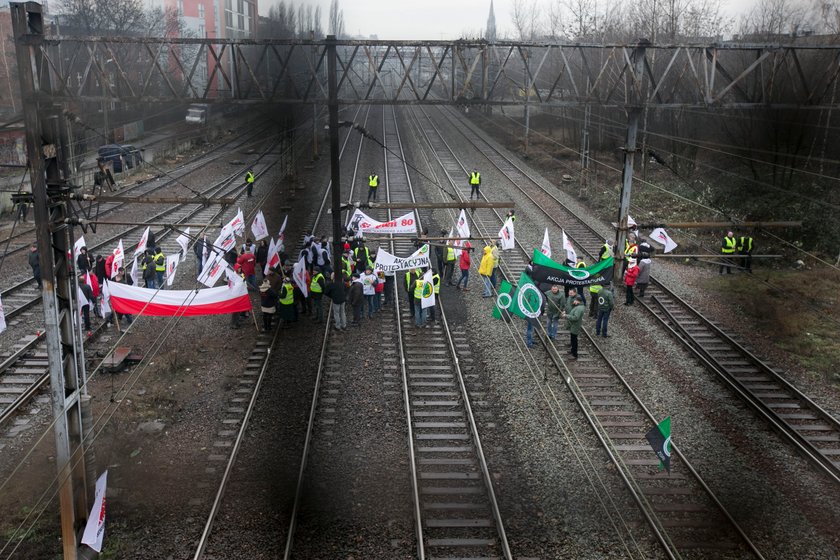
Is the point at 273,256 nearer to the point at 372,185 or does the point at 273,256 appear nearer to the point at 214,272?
the point at 214,272

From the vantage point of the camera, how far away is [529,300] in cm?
1594

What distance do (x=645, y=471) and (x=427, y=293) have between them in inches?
289

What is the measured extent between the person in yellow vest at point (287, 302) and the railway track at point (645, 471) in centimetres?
595

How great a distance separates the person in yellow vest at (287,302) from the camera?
59.8 ft

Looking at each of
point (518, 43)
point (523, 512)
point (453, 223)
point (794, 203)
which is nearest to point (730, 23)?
point (794, 203)

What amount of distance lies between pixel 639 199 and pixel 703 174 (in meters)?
3.03

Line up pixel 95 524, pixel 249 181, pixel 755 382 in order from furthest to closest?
1. pixel 249 181
2. pixel 755 382
3. pixel 95 524

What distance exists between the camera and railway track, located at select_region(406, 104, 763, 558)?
10.6 metres

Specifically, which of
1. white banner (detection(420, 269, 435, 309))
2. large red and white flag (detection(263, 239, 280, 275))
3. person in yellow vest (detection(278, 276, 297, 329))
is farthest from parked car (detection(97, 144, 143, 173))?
white banner (detection(420, 269, 435, 309))

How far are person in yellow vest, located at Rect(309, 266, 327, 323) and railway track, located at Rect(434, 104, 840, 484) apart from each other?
8269mm

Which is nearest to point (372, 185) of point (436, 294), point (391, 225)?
point (391, 225)

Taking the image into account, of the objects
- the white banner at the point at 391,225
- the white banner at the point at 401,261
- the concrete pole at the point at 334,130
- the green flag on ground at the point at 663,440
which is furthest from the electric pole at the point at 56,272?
the white banner at the point at 391,225

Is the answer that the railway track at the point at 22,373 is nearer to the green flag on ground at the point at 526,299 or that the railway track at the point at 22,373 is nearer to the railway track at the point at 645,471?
the green flag on ground at the point at 526,299

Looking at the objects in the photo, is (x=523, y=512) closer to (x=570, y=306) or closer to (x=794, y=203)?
(x=570, y=306)
